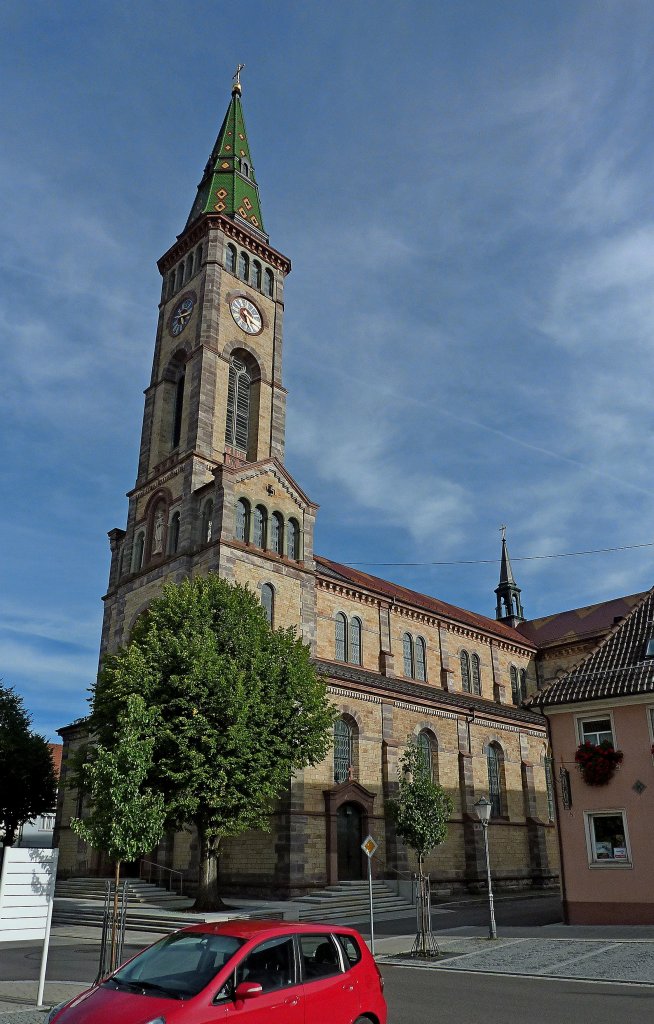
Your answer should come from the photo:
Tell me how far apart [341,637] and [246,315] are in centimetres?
1995

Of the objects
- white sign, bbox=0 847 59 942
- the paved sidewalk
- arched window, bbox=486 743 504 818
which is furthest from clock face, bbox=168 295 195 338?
white sign, bbox=0 847 59 942

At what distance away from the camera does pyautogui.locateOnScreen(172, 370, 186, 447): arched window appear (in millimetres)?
43181

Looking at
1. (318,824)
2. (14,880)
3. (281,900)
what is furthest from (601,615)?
(14,880)

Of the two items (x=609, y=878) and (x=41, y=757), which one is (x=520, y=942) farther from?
(x=41, y=757)

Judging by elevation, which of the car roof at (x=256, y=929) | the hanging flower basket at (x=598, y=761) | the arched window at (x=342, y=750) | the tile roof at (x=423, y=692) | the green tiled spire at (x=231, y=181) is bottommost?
the car roof at (x=256, y=929)

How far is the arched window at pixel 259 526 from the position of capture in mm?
36469

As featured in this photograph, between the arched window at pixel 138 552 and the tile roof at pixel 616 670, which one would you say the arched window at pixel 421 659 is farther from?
the tile roof at pixel 616 670

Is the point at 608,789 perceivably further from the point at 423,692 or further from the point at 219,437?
the point at 219,437

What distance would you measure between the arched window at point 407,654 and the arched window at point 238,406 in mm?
13798

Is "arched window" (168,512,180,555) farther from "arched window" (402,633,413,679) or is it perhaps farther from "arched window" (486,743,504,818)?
"arched window" (486,743,504,818)

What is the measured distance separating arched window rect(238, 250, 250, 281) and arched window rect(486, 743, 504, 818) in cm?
3103

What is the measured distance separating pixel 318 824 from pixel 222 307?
28336mm

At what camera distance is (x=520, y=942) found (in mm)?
19734

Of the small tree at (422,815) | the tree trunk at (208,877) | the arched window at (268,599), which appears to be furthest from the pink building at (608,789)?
the arched window at (268,599)
